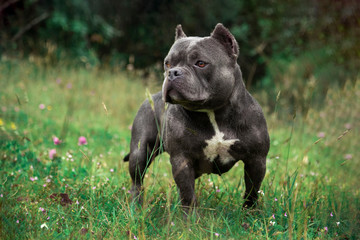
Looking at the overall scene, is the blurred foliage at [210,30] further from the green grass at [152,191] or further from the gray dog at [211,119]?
the gray dog at [211,119]

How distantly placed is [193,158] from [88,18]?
30.4 ft

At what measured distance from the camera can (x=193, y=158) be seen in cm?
320

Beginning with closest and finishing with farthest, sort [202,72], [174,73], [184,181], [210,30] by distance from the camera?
[174,73], [202,72], [184,181], [210,30]

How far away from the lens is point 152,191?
123 inches

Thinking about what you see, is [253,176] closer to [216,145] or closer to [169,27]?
[216,145]

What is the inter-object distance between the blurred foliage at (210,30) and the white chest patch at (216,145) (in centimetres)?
842

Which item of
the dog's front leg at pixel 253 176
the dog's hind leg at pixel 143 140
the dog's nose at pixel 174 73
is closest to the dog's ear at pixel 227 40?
the dog's nose at pixel 174 73

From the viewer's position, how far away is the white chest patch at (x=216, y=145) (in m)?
3.13

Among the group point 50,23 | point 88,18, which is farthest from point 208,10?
point 50,23

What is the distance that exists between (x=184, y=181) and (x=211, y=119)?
1.68ft

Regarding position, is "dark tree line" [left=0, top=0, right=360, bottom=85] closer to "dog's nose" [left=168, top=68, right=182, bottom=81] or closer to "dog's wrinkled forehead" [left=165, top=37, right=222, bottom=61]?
"dog's wrinkled forehead" [left=165, top=37, right=222, bottom=61]

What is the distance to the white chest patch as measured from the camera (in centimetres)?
313

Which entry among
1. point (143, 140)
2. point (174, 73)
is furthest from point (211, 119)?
point (143, 140)

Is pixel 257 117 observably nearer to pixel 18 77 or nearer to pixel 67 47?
pixel 18 77
